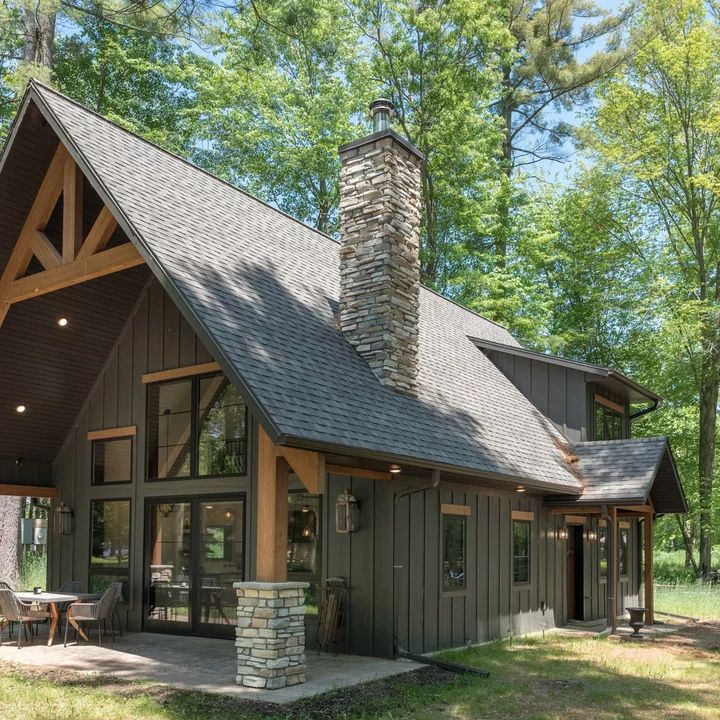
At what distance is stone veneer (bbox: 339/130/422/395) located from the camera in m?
10.0

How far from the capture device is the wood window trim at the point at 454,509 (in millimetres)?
10012

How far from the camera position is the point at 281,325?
8.85 m

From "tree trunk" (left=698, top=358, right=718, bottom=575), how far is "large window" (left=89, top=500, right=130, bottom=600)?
14476mm

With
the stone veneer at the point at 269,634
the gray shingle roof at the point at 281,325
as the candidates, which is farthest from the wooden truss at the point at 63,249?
the stone veneer at the point at 269,634

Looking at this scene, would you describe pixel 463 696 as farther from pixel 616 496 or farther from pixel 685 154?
pixel 685 154

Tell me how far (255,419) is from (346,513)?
140 centimetres

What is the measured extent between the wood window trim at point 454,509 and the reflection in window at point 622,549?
5348 millimetres

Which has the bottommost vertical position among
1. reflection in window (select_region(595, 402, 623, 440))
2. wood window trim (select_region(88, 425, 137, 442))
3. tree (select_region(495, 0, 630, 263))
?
wood window trim (select_region(88, 425, 137, 442))

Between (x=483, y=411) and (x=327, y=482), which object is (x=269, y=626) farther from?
(x=483, y=411)

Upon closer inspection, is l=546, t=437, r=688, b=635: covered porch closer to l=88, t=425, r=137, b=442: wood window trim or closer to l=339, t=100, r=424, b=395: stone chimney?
l=339, t=100, r=424, b=395: stone chimney

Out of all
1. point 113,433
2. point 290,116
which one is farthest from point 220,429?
point 290,116

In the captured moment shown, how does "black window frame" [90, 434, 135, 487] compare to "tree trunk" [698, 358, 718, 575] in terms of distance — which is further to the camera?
"tree trunk" [698, 358, 718, 575]

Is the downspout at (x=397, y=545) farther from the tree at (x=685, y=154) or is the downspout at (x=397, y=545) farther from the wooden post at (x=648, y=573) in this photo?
the tree at (x=685, y=154)

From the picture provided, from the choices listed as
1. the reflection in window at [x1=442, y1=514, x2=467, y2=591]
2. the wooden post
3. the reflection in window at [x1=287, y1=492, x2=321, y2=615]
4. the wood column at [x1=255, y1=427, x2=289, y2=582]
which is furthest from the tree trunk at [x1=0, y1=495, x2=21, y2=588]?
the wooden post
